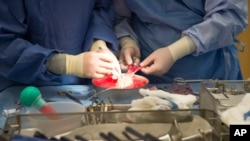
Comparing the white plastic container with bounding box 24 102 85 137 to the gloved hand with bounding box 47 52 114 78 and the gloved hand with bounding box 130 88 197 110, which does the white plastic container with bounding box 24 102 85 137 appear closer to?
the gloved hand with bounding box 130 88 197 110

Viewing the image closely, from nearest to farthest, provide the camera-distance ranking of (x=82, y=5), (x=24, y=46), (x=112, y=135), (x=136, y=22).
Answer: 1. (x=112, y=135)
2. (x=24, y=46)
3. (x=82, y=5)
4. (x=136, y=22)

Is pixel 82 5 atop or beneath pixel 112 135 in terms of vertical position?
atop

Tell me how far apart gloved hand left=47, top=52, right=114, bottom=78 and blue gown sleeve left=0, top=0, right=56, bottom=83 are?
0.12 feet

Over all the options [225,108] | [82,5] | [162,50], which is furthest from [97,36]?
[225,108]

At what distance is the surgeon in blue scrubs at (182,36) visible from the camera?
1.36 m

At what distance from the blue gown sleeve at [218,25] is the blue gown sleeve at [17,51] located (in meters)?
0.51

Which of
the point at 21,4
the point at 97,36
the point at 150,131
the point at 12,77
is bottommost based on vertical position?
the point at 150,131

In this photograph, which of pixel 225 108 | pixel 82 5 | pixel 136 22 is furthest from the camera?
pixel 136 22

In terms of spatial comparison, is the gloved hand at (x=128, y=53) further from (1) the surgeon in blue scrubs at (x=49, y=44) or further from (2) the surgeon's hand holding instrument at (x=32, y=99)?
(2) the surgeon's hand holding instrument at (x=32, y=99)

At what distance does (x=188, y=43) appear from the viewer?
136 centimetres

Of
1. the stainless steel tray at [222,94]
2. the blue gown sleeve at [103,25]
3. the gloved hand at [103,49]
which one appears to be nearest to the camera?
the stainless steel tray at [222,94]

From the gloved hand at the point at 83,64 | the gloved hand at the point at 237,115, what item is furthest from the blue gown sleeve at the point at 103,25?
the gloved hand at the point at 237,115

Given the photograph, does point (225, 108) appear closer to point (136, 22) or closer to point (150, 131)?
point (150, 131)

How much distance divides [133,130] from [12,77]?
0.74 m
